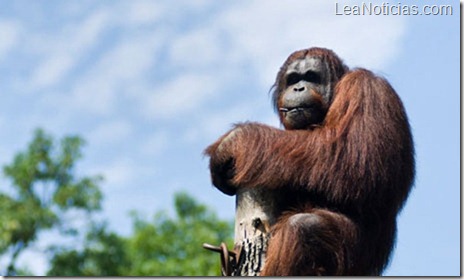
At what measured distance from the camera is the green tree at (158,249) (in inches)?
1328

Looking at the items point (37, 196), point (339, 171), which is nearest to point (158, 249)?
point (37, 196)

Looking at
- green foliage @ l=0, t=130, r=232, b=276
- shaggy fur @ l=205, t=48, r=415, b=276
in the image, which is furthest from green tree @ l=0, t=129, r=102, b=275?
shaggy fur @ l=205, t=48, r=415, b=276

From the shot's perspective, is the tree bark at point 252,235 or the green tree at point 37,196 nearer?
the tree bark at point 252,235

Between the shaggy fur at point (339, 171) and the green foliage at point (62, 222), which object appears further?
the green foliage at point (62, 222)

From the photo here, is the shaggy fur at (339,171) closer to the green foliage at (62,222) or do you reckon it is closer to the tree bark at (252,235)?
the tree bark at (252,235)

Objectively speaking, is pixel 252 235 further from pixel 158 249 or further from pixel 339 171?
pixel 158 249

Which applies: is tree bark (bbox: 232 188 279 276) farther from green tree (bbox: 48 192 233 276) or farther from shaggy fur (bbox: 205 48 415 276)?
green tree (bbox: 48 192 233 276)

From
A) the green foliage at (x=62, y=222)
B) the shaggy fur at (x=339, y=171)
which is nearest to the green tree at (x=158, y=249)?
the green foliage at (x=62, y=222)

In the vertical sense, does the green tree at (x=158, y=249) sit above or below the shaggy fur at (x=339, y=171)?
below

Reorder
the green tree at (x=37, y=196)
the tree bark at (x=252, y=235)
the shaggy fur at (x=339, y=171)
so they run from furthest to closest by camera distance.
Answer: the green tree at (x=37, y=196), the shaggy fur at (x=339, y=171), the tree bark at (x=252, y=235)

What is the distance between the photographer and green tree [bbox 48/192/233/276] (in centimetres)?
3372

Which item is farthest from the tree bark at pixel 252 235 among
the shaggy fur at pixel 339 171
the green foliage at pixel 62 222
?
the green foliage at pixel 62 222

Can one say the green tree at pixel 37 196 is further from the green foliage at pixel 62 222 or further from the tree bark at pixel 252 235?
the tree bark at pixel 252 235

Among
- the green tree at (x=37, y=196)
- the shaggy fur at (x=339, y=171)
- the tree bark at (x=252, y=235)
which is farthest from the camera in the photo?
the green tree at (x=37, y=196)
